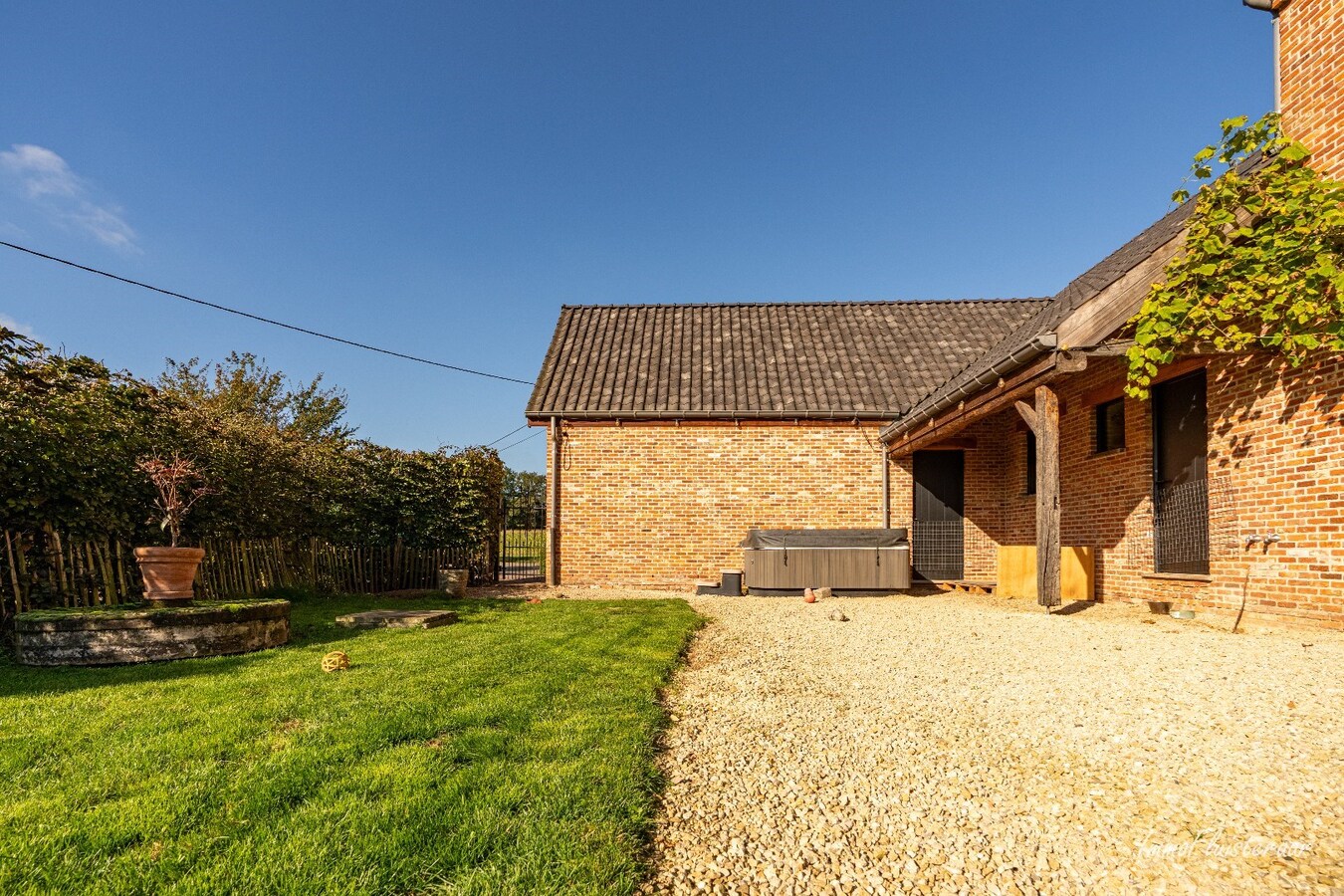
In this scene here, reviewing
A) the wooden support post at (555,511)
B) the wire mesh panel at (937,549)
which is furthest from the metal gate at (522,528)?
the wire mesh panel at (937,549)

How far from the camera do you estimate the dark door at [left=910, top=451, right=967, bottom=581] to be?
11781mm

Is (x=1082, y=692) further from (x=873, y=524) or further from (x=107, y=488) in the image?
(x=107, y=488)

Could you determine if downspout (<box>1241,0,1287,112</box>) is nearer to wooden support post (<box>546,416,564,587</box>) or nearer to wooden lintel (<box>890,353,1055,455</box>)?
wooden lintel (<box>890,353,1055,455</box>)

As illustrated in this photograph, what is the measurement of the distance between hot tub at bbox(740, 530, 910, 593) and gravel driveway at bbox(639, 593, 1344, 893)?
4.80 m

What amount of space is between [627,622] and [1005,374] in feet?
18.0

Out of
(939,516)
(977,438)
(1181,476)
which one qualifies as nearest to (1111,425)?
(1181,476)

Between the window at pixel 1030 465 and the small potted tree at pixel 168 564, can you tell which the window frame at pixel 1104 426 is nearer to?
the window at pixel 1030 465

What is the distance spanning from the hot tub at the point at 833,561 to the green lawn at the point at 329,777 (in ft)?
18.7

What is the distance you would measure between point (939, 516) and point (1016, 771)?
31.2 feet

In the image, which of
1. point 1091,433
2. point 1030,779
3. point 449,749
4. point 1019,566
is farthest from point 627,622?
point 1091,433

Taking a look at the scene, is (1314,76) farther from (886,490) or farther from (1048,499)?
(886,490)

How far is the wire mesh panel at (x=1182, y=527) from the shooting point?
22.4 ft

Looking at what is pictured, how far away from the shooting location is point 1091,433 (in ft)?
29.2

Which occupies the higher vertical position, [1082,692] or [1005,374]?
[1005,374]
